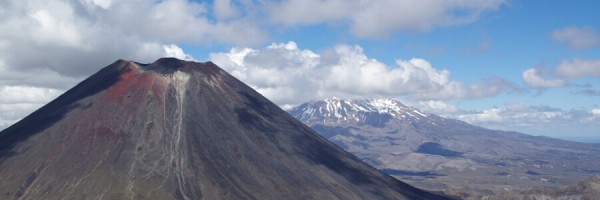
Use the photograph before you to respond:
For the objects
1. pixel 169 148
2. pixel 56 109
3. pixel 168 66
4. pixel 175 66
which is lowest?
pixel 169 148

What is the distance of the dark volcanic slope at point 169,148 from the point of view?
450 feet

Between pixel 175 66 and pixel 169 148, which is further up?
pixel 175 66

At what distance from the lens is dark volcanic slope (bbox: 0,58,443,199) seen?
13712cm

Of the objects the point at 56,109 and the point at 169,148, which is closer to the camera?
the point at 169,148

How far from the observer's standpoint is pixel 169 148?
151250 millimetres

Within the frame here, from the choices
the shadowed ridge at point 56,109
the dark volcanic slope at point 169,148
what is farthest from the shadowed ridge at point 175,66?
the shadowed ridge at point 56,109

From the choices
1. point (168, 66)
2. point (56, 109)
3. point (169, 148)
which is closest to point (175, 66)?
point (168, 66)

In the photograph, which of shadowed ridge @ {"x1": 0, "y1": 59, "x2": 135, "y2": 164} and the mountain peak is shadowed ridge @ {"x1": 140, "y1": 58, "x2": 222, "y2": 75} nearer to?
the mountain peak

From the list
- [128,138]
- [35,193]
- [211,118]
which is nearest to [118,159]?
[128,138]

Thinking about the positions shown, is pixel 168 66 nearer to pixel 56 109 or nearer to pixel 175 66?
pixel 175 66

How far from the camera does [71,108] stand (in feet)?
550

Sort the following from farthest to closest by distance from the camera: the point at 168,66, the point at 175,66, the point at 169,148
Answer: the point at 168,66 → the point at 175,66 → the point at 169,148

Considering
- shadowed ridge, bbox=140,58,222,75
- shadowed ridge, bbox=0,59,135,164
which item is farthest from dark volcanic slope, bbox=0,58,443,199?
shadowed ridge, bbox=0,59,135,164

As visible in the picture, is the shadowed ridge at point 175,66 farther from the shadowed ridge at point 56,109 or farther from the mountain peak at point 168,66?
the shadowed ridge at point 56,109
